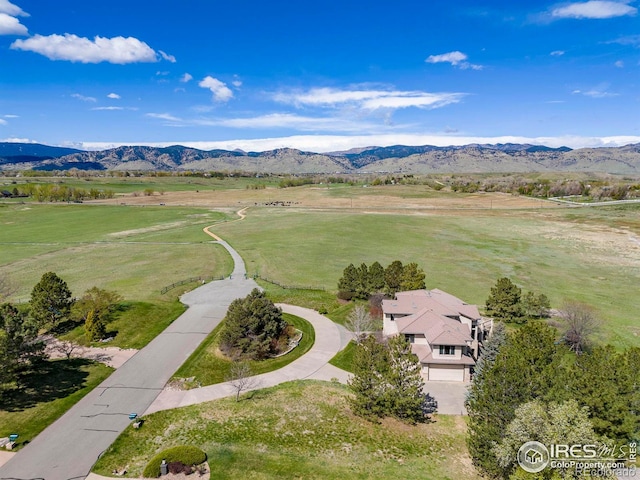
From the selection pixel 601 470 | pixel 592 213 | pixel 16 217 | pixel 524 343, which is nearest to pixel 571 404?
pixel 601 470

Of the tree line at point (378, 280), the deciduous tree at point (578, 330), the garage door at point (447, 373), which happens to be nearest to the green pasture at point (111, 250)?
the tree line at point (378, 280)

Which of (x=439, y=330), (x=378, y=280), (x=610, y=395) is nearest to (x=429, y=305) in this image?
(x=439, y=330)

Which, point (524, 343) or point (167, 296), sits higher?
point (524, 343)

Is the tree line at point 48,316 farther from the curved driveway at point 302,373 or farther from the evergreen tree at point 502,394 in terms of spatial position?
the evergreen tree at point 502,394

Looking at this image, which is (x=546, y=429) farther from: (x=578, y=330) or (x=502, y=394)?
(x=578, y=330)

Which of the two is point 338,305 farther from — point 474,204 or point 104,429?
point 474,204

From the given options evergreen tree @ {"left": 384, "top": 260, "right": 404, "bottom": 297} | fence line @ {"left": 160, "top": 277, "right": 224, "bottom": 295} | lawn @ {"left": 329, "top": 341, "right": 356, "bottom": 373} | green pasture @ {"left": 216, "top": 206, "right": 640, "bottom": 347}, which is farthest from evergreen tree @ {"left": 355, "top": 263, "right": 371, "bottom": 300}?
fence line @ {"left": 160, "top": 277, "right": 224, "bottom": 295}
